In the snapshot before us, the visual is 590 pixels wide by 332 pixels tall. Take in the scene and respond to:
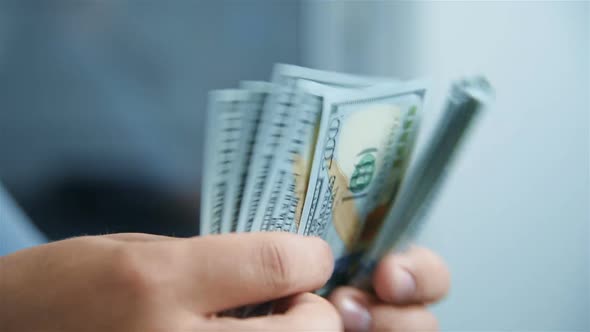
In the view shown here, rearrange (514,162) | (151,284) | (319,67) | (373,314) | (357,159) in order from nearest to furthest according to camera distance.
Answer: (151,284) < (357,159) < (373,314) < (514,162) < (319,67)

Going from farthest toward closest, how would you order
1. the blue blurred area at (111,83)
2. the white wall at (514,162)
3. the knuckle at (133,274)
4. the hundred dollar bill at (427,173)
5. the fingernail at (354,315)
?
the blue blurred area at (111,83), the white wall at (514,162), the fingernail at (354,315), the hundred dollar bill at (427,173), the knuckle at (133,274)

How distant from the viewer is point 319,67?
124cm

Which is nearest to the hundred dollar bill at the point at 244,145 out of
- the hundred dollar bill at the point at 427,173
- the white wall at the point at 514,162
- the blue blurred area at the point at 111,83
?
the hundred dollar bill at the point at 427,173

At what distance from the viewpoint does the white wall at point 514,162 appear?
80cm

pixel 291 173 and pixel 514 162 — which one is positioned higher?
pixel 291 173

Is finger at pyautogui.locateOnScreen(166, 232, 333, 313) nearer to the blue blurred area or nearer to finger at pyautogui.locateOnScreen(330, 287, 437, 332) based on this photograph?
finger at pyautogui.locateOnScreen(330, 287, 437, 332)

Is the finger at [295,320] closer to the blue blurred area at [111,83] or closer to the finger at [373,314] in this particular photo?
the finger at [373,314]

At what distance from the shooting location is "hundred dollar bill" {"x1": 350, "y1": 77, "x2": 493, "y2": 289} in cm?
43

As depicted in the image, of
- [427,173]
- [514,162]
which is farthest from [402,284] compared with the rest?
[514,162]

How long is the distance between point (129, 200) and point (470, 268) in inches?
30.6

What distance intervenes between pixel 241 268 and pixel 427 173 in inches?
8.7

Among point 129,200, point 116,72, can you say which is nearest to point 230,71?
point 116,72

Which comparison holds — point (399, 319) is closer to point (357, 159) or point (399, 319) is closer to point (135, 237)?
point (357, 159)

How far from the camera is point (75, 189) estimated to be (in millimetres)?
1248
